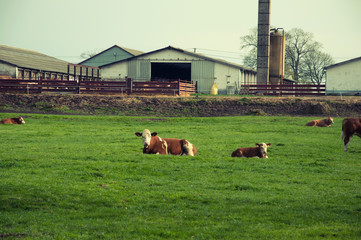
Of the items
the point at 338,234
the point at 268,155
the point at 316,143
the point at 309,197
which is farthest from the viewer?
the point at 316,143

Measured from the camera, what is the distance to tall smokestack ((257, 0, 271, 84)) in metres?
53.4

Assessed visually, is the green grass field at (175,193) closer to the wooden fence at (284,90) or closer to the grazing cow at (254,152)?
the grazing cow at (254,152)

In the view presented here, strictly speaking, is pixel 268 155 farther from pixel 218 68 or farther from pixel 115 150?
pixel 218 68

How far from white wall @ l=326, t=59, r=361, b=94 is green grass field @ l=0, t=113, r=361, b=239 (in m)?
35.4

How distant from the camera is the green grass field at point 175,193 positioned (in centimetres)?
790

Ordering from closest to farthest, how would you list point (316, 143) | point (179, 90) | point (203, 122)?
point (316, 143)
point (203, 122)
point (179, 90)

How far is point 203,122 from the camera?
31.9 meters

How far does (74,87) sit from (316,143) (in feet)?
99.2

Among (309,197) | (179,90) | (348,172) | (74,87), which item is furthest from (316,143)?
(74,87)

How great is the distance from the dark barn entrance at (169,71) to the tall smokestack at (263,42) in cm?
1013

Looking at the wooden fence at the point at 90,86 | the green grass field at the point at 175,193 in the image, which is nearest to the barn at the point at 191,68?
the wooden fence at the point at 90,86

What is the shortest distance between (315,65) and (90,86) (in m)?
60.2

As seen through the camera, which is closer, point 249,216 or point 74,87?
point 249,216

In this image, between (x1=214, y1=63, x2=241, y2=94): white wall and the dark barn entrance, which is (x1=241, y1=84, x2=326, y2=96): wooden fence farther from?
the dark barn entrance
